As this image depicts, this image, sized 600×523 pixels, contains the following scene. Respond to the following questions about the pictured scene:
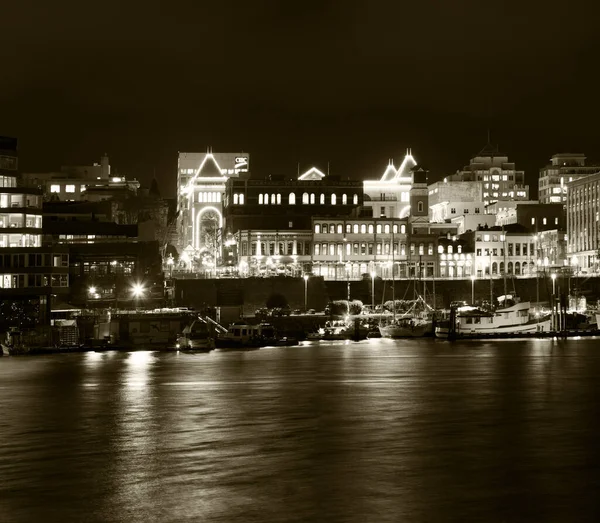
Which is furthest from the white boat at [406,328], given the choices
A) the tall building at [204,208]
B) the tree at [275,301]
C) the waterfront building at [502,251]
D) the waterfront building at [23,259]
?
the tall building at [204,208]

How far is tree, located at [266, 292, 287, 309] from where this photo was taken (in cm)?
11481

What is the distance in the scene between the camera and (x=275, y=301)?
115 metres

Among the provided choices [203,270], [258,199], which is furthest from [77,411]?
[258,199]

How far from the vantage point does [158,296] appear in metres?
109

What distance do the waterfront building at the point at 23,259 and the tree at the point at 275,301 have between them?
26.1 metres

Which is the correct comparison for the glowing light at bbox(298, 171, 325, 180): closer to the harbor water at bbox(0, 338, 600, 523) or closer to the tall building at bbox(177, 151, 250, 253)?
the tall building at bbox(177, 151, 250, 253)

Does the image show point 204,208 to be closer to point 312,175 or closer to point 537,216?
point 312,175

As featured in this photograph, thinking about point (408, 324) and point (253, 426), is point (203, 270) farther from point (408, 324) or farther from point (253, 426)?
point (253, 426)

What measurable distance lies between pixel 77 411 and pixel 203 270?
83.4 meters

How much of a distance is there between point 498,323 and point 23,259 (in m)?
46.2

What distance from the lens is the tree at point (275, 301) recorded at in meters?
115

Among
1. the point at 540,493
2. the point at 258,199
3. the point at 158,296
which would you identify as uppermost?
the point at 258,199

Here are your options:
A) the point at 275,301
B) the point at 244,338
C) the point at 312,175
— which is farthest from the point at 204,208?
the point at 244,338

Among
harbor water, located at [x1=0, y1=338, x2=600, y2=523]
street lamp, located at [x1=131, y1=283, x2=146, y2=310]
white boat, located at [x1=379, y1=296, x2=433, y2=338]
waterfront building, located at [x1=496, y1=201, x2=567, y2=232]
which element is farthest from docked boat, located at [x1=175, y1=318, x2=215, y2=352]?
waterfront building, located at [x1=496, y1=201, x2=567, y2=232]
